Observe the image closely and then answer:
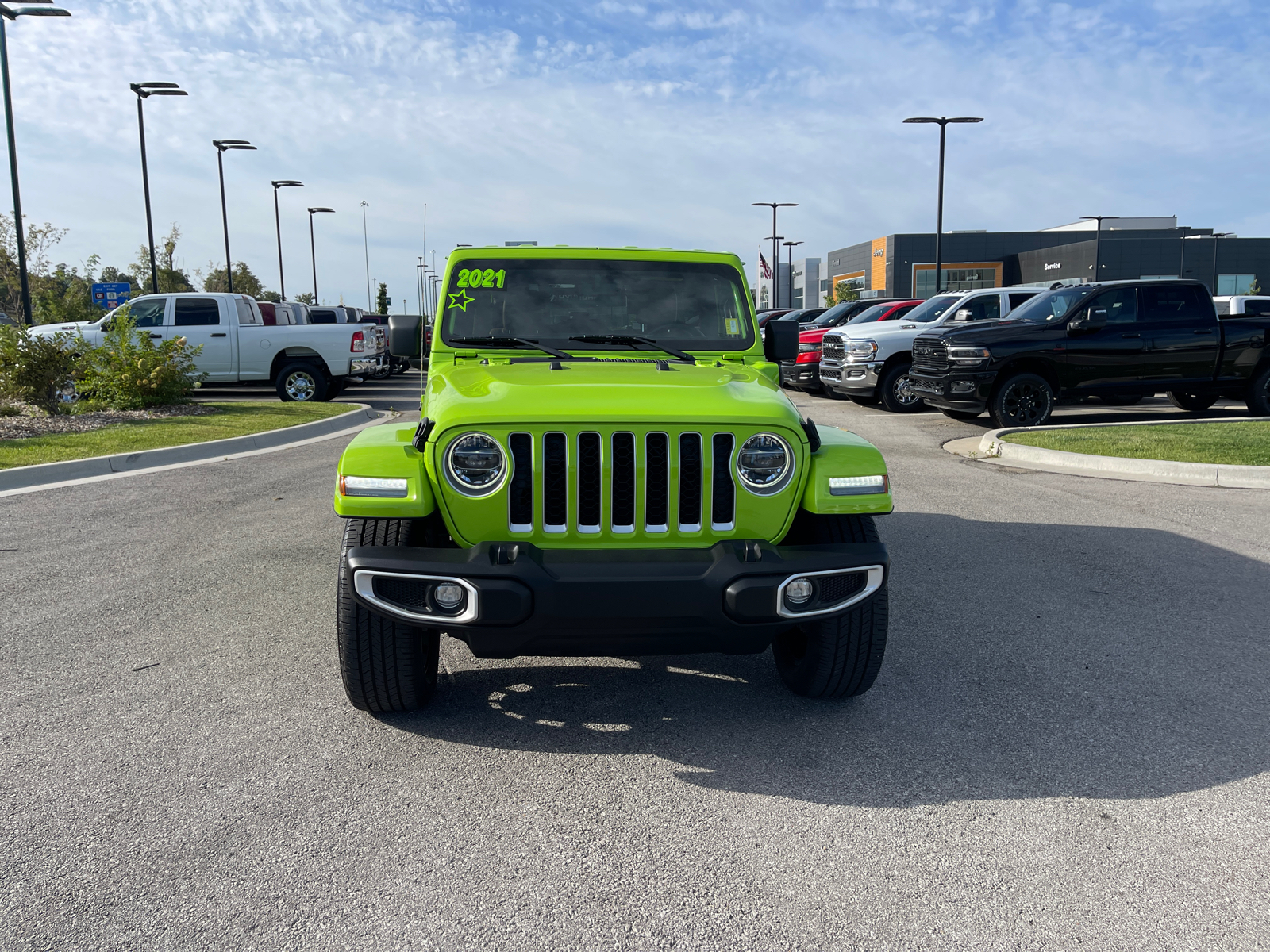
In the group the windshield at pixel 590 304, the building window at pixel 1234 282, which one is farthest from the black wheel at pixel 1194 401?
the building window at pixel 1234 282

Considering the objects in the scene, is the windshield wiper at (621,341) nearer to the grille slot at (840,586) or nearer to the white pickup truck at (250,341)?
the grille slot at (840,586)

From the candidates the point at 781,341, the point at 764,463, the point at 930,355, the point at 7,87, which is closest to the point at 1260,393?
the point at 930,355

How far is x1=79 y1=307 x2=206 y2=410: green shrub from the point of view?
15000 millimetres

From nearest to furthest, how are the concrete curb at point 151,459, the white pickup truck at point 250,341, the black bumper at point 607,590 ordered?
the black bumper at point 607,590
the concrete curb at point 151,459
the white pickup truck at point 250,341

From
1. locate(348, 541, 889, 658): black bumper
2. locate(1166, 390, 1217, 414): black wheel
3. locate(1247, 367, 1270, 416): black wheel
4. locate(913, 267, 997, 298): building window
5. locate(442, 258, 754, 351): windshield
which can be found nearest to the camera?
locate(348, 541, 889, 658): black bumper

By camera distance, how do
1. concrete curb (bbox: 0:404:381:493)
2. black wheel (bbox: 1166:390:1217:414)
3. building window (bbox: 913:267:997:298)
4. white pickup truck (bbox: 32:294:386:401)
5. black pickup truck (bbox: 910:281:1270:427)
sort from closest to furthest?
concrete curb (bbox: 0:404:381:493)
black pickup truck (bbox: 910:281:1270:427)
black wheel (bbox: 1166:390:1217:414)
white pickup truck (bbox: 32:294:386:401)
building window (bbox: 913:267:997:298)

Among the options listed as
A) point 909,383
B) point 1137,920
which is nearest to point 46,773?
point 1137,920

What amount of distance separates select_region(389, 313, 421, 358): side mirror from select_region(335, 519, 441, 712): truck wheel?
70.6 inches

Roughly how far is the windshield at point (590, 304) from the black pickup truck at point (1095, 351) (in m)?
9.13

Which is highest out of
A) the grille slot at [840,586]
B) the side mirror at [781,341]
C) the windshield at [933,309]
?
the windshield at [933,309]

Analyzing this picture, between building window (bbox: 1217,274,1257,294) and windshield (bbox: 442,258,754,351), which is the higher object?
building window (bbox: 1217,274,1257,294)

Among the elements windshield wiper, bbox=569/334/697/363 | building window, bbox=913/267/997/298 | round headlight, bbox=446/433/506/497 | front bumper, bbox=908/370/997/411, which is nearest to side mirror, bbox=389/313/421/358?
windshield wiper, bbox=569/334/697/363

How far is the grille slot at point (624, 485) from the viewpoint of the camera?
11.6 ft

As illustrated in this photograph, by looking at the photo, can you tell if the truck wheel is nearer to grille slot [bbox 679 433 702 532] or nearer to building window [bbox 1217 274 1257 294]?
grille slot [bbox 679 433 702 532]
